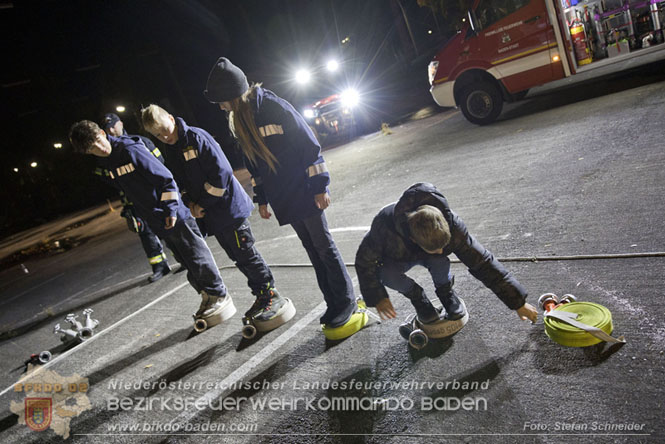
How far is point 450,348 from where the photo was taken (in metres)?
2.67

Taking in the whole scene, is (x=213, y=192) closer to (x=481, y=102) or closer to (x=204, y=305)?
(x=204, y=305)

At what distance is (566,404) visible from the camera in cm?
202

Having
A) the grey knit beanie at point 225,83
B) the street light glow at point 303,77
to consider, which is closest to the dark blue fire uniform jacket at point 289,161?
the grey knit beanie at point 225,83

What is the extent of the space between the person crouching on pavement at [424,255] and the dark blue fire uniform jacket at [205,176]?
4.48ft

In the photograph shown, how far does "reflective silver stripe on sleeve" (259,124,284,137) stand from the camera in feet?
9.11

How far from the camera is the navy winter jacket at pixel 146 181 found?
3.63 m

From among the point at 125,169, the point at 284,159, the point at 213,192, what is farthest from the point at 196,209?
the point at 284,159

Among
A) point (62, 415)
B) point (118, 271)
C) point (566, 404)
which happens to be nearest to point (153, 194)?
point (62, 415)

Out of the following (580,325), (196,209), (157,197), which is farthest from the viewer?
(157,197)

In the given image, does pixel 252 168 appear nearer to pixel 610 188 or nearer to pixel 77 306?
pixel 610 188

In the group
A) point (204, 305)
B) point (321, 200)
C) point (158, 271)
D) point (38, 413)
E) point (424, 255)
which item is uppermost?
point (321, 200)

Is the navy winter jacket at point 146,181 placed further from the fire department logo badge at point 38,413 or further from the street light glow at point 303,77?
the street light glow at point 303,77

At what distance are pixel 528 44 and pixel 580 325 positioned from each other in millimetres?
7159

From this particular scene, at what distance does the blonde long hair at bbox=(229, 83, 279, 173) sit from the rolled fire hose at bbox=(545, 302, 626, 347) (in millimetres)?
2079
